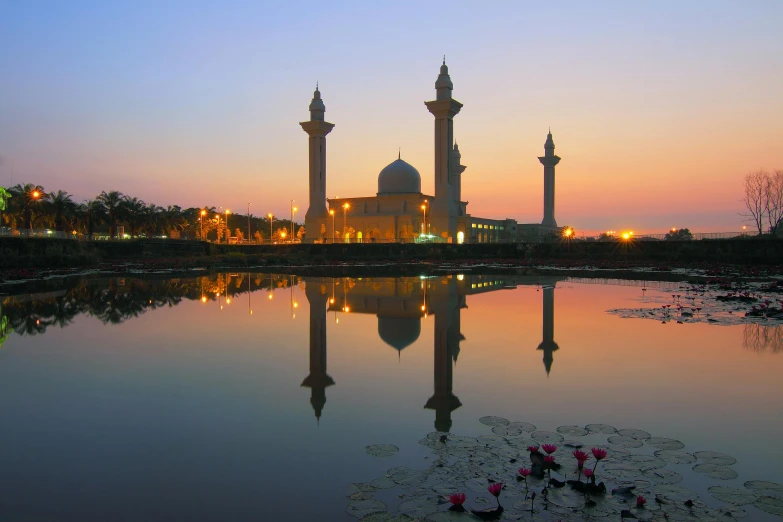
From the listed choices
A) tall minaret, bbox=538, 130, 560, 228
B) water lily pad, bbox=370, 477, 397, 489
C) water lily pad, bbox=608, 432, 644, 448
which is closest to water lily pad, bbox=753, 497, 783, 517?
water lily pad, bbox=608, 432, 644, 448

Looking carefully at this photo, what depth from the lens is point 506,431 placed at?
20.7 feet

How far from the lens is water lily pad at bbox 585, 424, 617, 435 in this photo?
623 cm

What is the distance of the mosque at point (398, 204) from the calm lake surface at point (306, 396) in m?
52.8

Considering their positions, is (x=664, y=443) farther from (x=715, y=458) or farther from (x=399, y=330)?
(x=399, y=330)

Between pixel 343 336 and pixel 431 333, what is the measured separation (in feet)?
6.32

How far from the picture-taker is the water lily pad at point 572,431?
6172 mm

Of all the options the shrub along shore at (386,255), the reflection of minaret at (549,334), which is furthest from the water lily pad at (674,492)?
the shrub along shore at (386,255)

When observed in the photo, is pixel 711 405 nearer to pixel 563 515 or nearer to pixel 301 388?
pixel 563 515

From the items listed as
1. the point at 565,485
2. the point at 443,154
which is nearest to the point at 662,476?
the point at 565,485

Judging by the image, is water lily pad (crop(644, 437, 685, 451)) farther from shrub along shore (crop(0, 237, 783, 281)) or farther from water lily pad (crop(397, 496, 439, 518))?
shrub along shore (crop(0, 237, 783, 281))

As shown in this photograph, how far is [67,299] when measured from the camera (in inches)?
742

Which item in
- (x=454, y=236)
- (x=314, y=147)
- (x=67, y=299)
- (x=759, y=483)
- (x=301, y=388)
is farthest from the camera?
(x=314, y=147)

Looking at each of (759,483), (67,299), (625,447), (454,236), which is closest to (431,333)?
(625,447)

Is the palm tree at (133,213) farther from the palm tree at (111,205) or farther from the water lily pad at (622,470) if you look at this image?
the water lily pad at (622,470)
